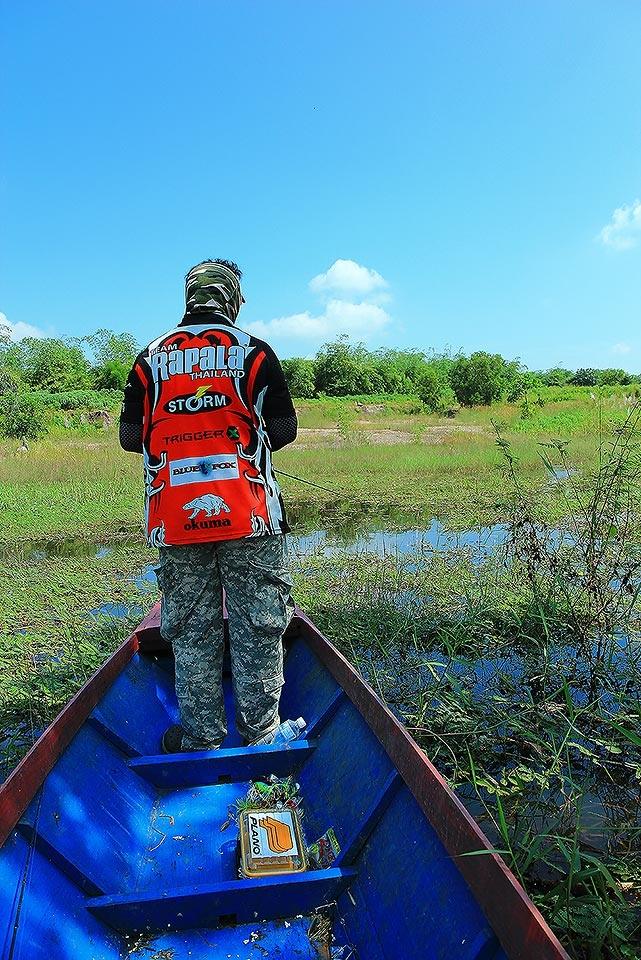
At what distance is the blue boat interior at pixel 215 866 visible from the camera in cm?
177

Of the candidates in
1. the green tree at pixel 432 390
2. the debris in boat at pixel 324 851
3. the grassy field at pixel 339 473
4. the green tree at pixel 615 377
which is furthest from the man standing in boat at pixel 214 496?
the green tree at pixel 615 377

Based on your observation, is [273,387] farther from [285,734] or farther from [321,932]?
[321,932]

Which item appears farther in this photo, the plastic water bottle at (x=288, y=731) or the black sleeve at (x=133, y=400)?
the plastic water bottle at (x=288, y=731)

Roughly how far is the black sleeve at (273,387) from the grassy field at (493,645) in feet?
5.62

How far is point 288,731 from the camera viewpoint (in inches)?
115

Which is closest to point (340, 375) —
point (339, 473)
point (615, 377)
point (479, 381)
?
point (479, 381)

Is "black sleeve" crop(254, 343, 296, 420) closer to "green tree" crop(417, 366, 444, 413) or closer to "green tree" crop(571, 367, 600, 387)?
"green tree" crop(417, 366, 444, 413)

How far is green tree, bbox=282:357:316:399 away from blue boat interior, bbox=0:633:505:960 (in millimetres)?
33985

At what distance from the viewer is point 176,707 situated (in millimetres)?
3451

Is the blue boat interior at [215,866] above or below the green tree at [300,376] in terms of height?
below

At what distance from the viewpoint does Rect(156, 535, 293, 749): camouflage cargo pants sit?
2670mm

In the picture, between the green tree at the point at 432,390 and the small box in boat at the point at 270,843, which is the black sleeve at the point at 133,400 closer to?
the small box in boat at the point at 270,843

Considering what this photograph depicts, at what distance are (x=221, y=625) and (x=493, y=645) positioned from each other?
2342 mm

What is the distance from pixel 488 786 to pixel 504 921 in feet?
4.62
